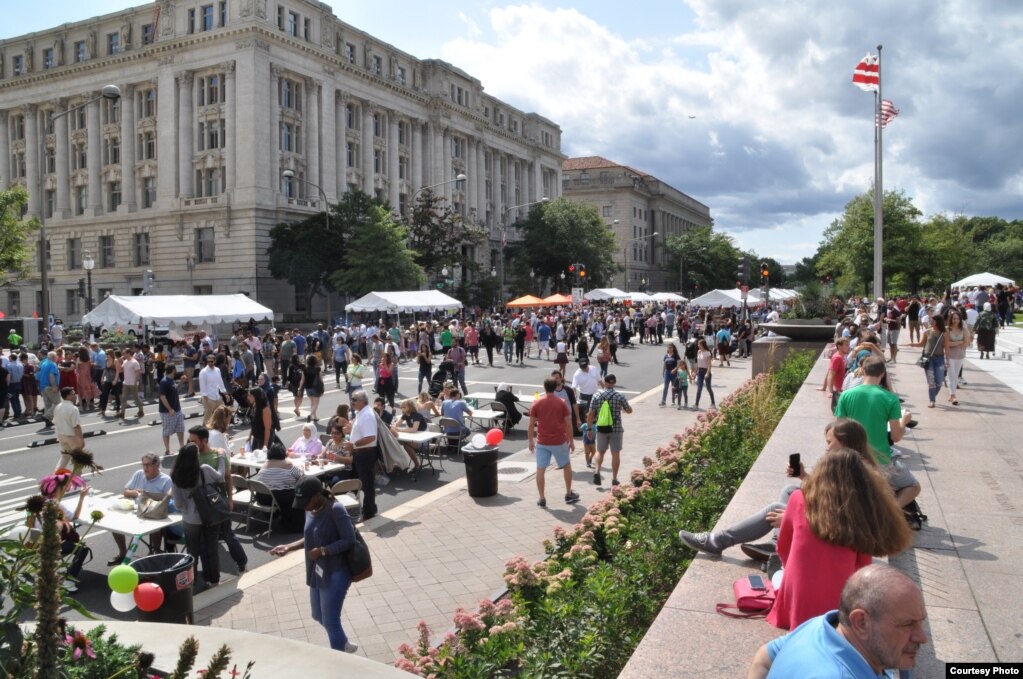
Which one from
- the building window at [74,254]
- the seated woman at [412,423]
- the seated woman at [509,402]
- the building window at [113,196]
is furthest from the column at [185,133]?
the seated woman at [412,423]

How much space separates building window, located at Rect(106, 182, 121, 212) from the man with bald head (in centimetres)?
6553

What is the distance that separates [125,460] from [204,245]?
43.9 metres

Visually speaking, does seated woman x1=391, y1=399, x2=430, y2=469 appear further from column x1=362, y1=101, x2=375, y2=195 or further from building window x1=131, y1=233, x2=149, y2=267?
building window x1=131, y1=233, x2=149, y2=267

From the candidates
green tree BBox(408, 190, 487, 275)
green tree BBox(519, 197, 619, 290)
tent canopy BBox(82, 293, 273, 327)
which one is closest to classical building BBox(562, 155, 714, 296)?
green tree BBox(519, 197, 619, 290)

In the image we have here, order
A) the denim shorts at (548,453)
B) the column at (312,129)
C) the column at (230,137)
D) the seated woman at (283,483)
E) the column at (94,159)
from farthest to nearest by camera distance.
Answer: the column at (94,159) → the column at (312,129) → the column at (230,137) → the denim shorts at (548,453) → the seated woman at (283,483)

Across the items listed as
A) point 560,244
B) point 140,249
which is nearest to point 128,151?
point 140,249

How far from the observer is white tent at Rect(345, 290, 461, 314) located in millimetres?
37031

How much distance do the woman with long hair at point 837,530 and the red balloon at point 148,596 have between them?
186 inches

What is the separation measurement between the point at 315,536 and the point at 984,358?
2312cm

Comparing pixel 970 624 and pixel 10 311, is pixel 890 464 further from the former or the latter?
pixel 10 311

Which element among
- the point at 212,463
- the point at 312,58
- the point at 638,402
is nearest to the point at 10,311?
the point at 312,58

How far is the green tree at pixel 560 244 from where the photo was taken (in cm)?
7425

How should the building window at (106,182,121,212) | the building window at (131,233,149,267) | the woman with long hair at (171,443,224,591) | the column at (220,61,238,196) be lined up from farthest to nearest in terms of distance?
the building window at (106,182,121,212) → the building window at (131,233,149,267) → the column at (220,61,238,196) → the woman with long hair at (171,443,224,591)

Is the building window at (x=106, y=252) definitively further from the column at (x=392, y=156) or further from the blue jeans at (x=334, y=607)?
the blue jeans at (x=334, y=607)
